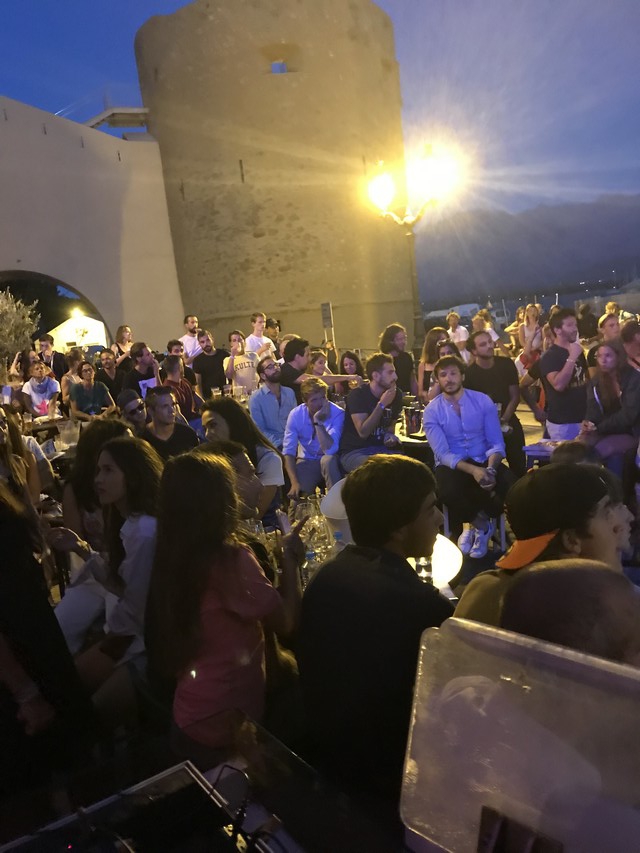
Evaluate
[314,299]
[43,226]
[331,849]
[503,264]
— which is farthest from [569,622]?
[503,264]

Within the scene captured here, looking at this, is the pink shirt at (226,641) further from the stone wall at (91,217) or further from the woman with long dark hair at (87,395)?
the stone wall at (91,217)

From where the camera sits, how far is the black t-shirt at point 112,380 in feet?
25.8

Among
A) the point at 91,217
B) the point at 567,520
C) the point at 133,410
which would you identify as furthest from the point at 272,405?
the point at 91,217

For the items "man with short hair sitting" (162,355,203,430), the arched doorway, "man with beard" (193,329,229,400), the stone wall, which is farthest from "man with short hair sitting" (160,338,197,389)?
the stone wall

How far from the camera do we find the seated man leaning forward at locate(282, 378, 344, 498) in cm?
480

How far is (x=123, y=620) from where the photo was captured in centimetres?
244

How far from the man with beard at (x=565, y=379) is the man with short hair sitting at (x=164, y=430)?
263cm

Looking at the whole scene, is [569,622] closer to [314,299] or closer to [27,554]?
[27,554]

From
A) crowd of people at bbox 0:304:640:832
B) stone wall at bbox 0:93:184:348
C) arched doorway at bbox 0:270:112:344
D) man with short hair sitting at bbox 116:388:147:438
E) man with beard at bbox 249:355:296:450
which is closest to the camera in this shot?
crowd of people at bbox 0:304:640:832

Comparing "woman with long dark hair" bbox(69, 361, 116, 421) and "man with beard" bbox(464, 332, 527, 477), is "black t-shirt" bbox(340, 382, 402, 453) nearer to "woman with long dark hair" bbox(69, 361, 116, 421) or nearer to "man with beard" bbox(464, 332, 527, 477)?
"man with beard" bbox(464, 332, 527, 477)

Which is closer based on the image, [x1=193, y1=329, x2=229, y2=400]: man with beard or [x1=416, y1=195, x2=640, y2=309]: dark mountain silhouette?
[x1=193, y1=329, x2=229, y2=400]: man with beard

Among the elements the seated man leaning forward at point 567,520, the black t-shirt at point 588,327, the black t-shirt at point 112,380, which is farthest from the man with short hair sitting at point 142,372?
the black t-shirt at point 588,327

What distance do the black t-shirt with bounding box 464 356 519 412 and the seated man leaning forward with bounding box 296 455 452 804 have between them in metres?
3.68

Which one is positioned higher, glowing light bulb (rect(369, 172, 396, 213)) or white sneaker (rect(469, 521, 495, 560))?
glowing light bulb (rect(369, 172, 396, 213))
